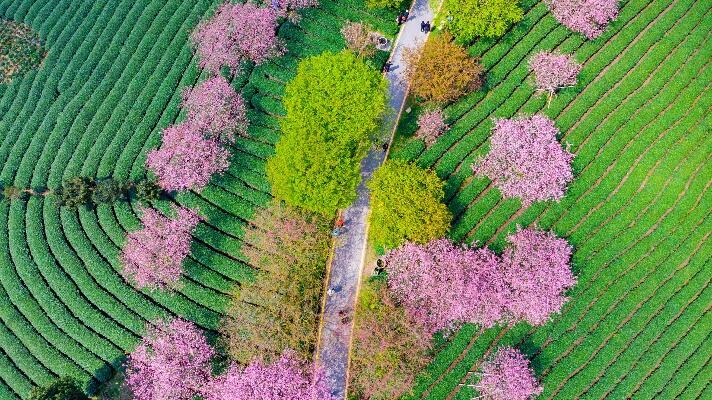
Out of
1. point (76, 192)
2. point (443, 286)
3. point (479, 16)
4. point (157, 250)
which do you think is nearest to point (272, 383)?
point (157, 250)

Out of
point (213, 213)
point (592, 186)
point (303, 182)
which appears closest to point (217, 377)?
point (213, 213)

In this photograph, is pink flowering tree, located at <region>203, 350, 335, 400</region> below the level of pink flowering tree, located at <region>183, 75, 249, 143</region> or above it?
below

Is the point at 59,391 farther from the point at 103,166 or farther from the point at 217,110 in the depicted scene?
the point at 217,110

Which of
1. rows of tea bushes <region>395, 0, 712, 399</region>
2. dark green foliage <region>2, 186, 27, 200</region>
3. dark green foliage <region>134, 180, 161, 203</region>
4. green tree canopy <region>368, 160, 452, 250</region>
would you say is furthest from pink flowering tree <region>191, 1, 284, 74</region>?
dark green foliage <region>2, 186, 27, 200</region>

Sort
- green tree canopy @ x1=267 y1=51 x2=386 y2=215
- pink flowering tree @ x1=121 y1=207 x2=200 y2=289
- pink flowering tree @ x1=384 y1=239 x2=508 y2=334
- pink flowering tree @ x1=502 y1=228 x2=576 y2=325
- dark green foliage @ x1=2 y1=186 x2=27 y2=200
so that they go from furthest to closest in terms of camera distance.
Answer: dark green foliage @ x1=2 y1=186 x2=27 y2=200, pink flowering tree @ x1=502 y1=228 x2=576 y2=325, pink flowering tree @ x1=121 y1=207 x2=200 y2=289, pink flowering tree @ x1=384 y1=239 x2=508 y2=334, green tree canopy @ x1=267 y1=51 x2=386 y2=215

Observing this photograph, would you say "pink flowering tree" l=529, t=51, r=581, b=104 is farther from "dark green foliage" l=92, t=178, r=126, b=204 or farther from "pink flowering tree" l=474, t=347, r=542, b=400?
"dark green foliage" l=92, t=178, r=126, b=204

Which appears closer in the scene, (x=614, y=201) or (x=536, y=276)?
(x=536, y=276)

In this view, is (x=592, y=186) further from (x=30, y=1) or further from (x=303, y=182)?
(x=30, y=1)
